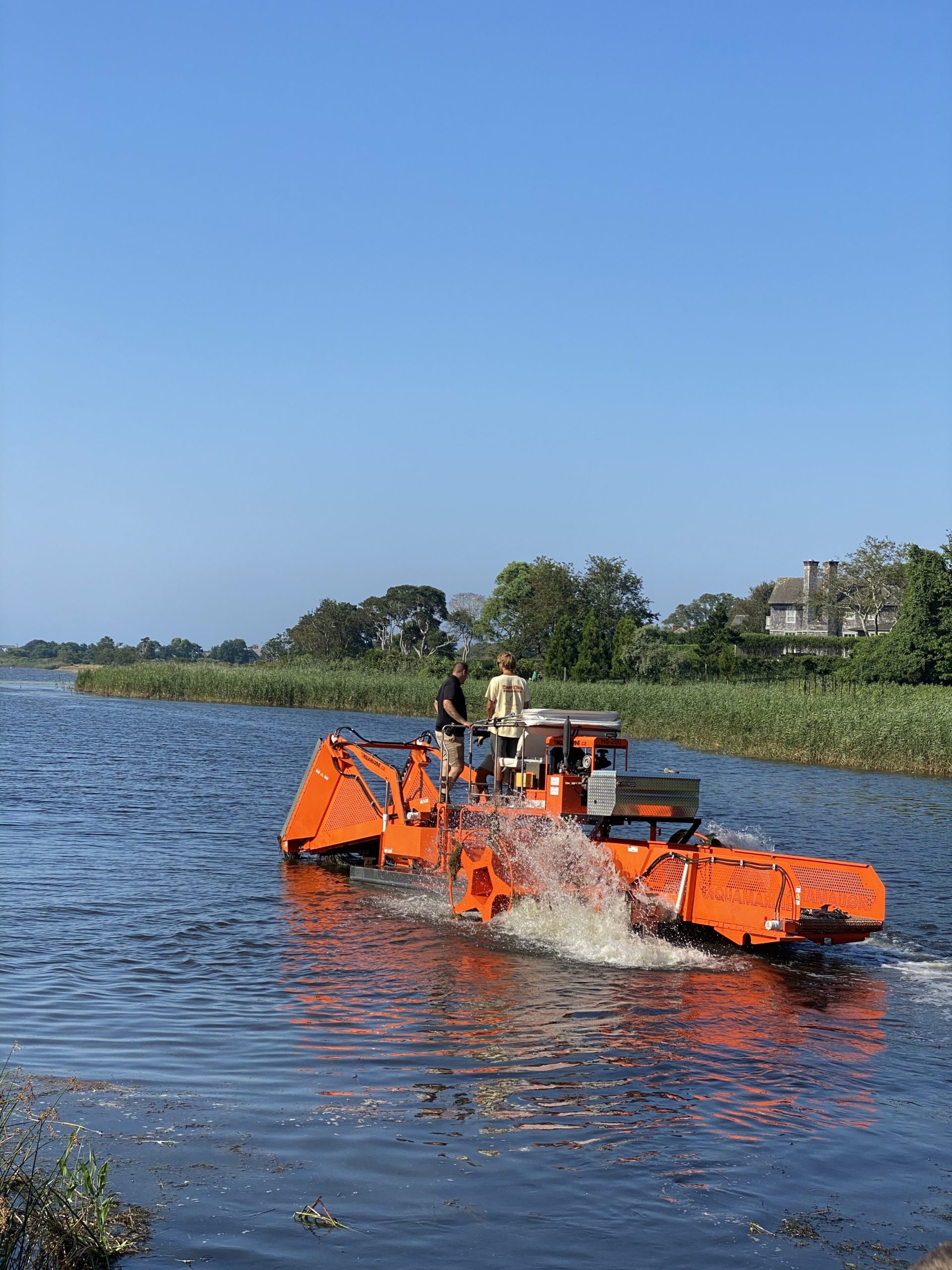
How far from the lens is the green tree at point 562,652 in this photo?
Answer: 6650 cm

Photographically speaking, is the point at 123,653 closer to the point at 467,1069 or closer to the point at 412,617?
the point at 412,617

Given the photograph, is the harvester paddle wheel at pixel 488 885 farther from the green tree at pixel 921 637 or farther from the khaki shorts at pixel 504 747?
the green tree at pixel 921 637

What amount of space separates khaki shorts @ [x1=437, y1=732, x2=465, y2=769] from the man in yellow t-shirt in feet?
1.49

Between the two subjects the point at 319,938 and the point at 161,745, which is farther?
the point at 161,745

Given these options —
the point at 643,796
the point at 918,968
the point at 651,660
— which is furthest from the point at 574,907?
the point at 651,660

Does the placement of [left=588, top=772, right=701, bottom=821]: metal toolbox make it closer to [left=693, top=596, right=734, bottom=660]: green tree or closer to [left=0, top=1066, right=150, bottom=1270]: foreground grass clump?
[left=0, top=1066, right=150, bottom=1270]: foreground grass clump

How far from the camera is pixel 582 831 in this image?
12.6m

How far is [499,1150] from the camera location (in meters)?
6.40

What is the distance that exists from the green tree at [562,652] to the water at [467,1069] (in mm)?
50484

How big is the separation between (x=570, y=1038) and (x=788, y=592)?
3658 inches

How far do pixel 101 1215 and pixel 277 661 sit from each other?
68.9 m

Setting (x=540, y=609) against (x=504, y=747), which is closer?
(x=504, y=747)

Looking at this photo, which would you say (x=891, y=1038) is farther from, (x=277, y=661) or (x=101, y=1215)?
(x=277, y=661)

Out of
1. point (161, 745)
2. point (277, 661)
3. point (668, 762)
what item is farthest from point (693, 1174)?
point (277, 661)
